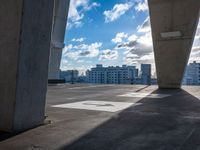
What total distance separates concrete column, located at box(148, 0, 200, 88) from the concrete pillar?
12.7 m

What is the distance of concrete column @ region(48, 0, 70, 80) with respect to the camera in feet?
86.9

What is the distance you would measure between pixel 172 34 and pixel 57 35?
50.7ft

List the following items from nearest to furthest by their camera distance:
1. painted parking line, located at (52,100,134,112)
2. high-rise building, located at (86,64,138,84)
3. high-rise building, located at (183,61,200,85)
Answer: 1. painted parking line, located at (52,100,134,112)
2. high-rise building, located at (86,64,138,84)
3. high-rise building, located at (183,61,200,85)

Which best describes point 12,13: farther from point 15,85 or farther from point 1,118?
point 1,118

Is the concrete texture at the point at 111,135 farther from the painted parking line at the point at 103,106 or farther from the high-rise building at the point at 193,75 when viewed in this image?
the high-rise building at the point at 193,75

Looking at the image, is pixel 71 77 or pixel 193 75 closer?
pixel 71 77

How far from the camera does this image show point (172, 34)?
15.9m

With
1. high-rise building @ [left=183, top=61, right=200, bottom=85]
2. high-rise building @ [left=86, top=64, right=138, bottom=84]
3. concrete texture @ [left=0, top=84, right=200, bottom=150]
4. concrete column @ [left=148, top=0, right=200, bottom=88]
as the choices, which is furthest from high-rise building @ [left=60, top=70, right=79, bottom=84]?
high-rise building @ [left=183, top=61, right=200, bottom=85]

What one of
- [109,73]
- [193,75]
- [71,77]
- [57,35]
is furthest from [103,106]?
[193,75]

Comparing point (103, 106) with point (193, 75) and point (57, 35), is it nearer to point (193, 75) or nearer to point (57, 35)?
point (57, 35)

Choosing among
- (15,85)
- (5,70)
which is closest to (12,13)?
(5,70)

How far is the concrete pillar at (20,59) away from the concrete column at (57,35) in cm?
2227

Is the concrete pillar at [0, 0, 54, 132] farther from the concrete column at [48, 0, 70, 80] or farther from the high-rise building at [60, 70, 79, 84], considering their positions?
the high-rise building at [60, 70, 79, 84]

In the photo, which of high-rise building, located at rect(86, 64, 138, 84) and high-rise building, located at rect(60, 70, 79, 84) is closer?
high-rise building, located at rect(60, 70, 79, 84)
